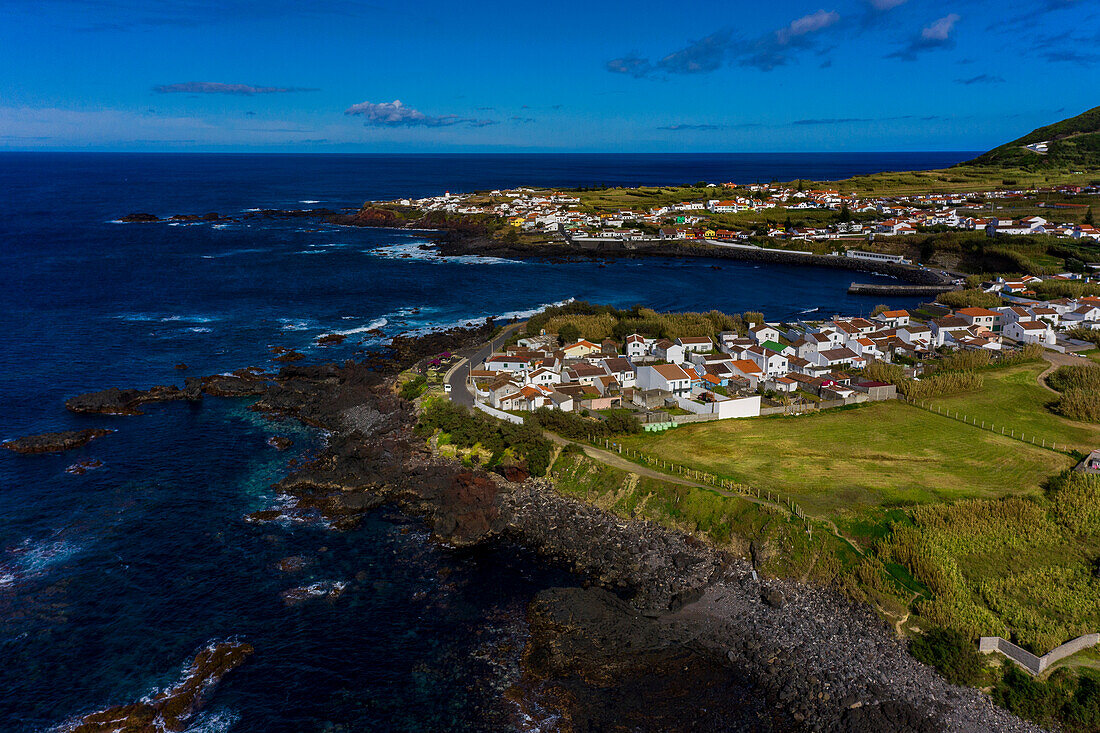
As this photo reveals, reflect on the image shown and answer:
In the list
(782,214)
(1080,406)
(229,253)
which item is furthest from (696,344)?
(782,214)

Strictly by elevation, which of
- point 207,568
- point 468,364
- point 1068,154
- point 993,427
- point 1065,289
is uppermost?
point 1068,154

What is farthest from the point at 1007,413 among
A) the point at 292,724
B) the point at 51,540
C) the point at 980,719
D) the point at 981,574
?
the point at 51,540

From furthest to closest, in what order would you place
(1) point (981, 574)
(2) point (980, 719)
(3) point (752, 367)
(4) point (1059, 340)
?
(4) point (1059, 340), (3) point (752, 367), (1) point (981, 574), (2) point (980, 719)

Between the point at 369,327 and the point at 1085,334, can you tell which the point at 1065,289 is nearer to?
the point at 1085,334

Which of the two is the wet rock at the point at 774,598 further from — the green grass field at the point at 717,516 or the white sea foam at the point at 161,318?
the white sea foam at the point at 161,318

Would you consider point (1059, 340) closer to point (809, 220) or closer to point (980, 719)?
point (980, 719)
